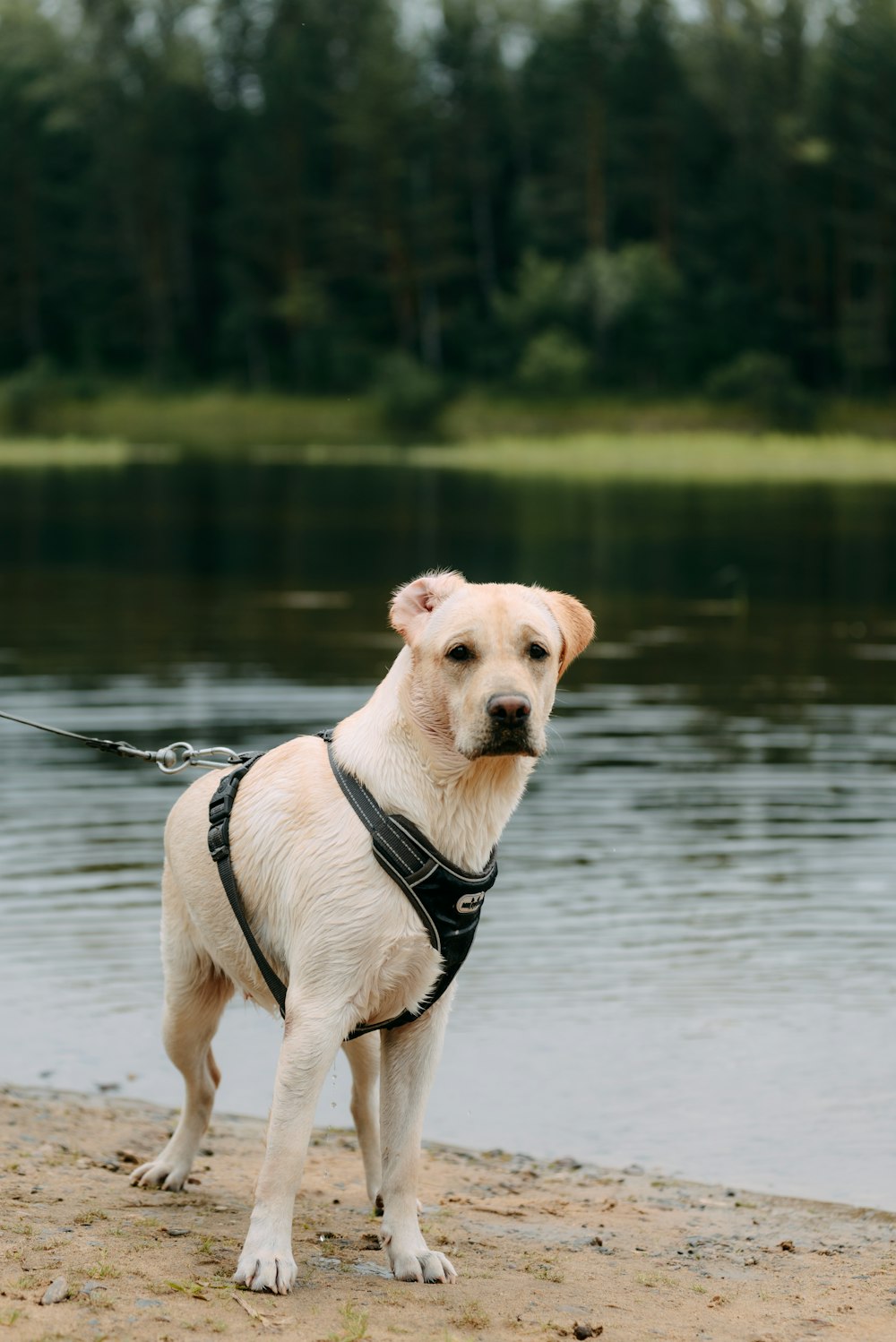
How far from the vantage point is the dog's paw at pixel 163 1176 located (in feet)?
20.1

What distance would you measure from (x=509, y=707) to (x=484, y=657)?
21 centimetres

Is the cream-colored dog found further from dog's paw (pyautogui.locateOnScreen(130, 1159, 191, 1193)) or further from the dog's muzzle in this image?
dog's paw (pyautogui.locateOnScreen(130, 1159, 191, 1193))

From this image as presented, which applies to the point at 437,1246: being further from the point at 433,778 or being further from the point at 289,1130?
the point at 433,778

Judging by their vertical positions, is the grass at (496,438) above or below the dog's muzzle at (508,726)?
below

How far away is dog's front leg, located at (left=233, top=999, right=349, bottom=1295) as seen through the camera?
4992 mm

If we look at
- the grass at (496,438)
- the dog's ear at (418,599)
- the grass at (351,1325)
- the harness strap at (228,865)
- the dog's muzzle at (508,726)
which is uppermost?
the dog's ear at (418,599)

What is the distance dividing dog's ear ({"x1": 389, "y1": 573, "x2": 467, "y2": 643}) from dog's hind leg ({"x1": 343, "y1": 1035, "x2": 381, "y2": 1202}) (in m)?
1.69

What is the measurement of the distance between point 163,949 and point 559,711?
39.6ft

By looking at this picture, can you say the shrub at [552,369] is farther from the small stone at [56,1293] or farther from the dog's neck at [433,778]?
the small stone at [56,1293]

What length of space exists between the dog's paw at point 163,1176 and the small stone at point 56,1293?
141 cm

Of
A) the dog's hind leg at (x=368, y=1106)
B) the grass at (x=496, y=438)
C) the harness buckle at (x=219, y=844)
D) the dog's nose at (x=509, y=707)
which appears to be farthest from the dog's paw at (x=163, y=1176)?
the grass at (x=496, y=438)

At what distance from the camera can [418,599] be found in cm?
511

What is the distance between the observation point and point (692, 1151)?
7.17 metres

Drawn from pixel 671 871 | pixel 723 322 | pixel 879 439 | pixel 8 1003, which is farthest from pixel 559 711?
pixel 723 322
